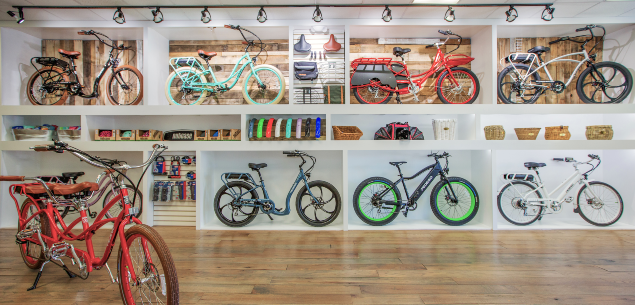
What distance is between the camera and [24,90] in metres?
4.16

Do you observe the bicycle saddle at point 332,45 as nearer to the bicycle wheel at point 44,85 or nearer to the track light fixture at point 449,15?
the track light fixture at point 449,15

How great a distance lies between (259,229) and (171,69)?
8.91 ft

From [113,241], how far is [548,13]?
492 centimetres

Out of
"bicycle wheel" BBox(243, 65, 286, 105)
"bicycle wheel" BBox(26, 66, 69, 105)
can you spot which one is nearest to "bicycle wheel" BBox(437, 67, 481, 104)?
"bicycle wheel" BBox(243, 65, 286, 105)

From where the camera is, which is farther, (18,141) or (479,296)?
(18,141)

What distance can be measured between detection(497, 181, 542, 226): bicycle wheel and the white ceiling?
7.22 feet

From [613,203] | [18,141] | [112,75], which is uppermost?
[112,75]

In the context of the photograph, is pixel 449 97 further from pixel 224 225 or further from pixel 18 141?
pixel 18 141

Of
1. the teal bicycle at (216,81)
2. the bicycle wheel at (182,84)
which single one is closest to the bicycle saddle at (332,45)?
the teal bicycle at (216,81)

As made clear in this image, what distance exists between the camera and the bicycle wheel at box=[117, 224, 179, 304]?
1.58 meters

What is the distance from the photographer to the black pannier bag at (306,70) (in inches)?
158

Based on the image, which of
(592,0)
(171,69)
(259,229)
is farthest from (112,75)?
(592,0)

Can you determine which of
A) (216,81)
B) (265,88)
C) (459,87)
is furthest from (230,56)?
(459,87)

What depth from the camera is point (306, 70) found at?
4035mm
